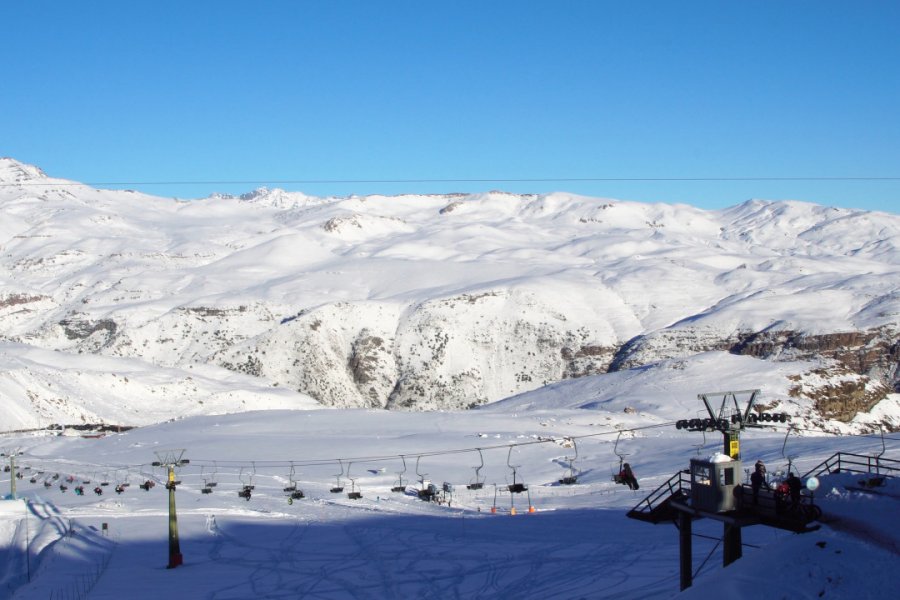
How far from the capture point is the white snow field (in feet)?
54.6

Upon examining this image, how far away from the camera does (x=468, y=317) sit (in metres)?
123

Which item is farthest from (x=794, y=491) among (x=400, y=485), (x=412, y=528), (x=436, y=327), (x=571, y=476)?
(x=436, y=327)

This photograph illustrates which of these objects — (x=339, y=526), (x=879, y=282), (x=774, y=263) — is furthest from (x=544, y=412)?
(x=774, y=263)

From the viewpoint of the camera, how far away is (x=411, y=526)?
34.1m

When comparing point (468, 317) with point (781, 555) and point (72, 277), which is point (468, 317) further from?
point (781, 555)

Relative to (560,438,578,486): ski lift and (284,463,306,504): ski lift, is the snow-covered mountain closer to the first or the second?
(560,438,578,486): ski lift

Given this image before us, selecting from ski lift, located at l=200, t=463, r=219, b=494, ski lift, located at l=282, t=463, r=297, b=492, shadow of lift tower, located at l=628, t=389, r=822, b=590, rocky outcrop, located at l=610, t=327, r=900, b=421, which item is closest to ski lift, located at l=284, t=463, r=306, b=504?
ski lift, located at l=282, t=463, r=297, b=492

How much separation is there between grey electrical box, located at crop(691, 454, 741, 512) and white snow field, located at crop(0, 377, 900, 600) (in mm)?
1341

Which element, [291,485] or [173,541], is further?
[291,485]

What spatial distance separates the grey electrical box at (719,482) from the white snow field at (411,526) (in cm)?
134

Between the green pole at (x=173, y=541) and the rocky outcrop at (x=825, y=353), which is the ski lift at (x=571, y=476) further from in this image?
the rocky outcrop at (x=825, y=353)

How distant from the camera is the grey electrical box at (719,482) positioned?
1794 centimetres

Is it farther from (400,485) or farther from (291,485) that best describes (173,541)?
(400,485)

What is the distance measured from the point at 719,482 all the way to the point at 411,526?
18650 mm
